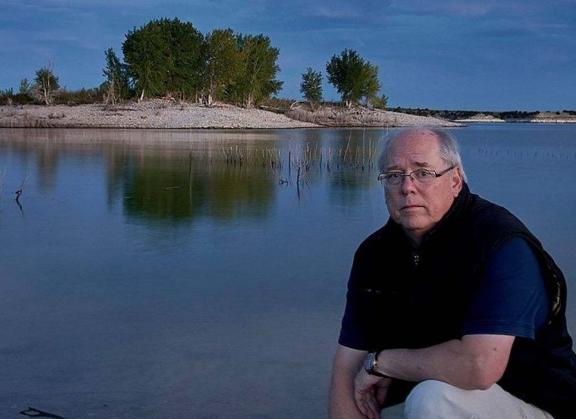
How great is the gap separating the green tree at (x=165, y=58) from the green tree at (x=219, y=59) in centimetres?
65

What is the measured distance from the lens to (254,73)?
2594 inches

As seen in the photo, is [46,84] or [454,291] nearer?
[454,291]

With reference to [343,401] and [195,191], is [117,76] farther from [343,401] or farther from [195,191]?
[343,401]

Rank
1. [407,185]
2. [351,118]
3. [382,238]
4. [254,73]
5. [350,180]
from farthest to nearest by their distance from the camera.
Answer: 1. [351,118]
2. [254,73]
3. [350,180]
4. [382,238]
5. [407,185]

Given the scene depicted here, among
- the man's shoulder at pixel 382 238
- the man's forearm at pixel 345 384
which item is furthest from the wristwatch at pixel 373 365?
the man's shoulder at pixel 382 238

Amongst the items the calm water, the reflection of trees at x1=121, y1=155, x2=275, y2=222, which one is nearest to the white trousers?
the calm water

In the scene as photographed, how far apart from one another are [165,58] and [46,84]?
352 inches

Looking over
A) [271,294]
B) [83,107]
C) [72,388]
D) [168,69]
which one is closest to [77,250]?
[271,294]

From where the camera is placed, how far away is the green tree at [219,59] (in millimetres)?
59906

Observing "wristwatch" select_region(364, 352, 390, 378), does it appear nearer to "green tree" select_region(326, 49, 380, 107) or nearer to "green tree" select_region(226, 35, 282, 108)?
"green tree" select_region(226, 35, 282, 108)

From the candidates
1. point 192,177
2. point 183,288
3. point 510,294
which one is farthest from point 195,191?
point 510,294

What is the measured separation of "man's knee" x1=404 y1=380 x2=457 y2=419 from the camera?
222cm

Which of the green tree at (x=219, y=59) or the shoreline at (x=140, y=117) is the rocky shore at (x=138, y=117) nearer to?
the shoreline at (x=140, y=117)

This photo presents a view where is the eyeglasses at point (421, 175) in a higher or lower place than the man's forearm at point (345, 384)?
higher
